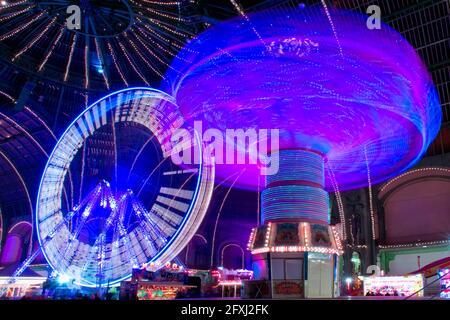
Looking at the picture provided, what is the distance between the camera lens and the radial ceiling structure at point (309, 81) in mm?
16969

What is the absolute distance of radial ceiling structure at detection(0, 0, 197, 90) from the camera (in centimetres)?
2258

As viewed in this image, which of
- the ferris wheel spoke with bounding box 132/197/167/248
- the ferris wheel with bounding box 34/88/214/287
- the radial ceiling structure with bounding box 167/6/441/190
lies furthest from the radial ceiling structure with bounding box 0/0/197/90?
the ferris wheel spoke with bounding box 132/197/167/248

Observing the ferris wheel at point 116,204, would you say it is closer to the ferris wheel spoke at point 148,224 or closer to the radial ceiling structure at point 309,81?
the ferris wheel spoke at point 148,224

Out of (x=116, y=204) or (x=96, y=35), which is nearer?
(x=96, y=35)

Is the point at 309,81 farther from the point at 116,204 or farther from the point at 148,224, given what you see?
the point at 116,204

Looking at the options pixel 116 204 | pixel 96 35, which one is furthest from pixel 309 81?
pixel 116 204

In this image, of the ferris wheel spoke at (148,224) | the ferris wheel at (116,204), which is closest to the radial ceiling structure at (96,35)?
the ferris wheel at (116,204)

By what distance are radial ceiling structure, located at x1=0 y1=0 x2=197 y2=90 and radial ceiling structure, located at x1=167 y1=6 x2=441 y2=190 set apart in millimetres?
5545

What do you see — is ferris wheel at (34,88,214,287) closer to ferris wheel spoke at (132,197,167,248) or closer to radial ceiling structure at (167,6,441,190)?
ferris wheel spoke at (132,197,167,248)

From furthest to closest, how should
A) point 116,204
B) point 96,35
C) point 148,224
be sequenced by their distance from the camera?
point 116,204, point 148,224, point 96,35

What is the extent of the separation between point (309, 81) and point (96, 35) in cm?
1259

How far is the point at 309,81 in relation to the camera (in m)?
18.6
